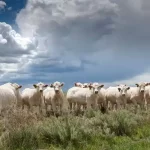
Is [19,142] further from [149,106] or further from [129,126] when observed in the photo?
[149,106]

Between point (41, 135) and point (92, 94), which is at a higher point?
point (92, 94)

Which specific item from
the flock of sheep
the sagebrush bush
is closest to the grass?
the sagebrush bush

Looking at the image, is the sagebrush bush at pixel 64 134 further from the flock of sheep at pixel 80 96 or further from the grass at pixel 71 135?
the flock of sheep at pixel 80 96

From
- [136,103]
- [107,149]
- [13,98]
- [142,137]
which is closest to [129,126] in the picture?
[142,137]

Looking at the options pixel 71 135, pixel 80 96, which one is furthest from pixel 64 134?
pixel 80 96

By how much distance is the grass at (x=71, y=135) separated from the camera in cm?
1219

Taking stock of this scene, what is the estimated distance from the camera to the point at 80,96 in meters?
24.6

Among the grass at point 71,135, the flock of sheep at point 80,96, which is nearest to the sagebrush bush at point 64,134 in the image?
the grass at point 71,135

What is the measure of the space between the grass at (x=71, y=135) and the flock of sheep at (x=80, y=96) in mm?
8175

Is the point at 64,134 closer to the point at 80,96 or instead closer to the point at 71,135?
the point at 71,135

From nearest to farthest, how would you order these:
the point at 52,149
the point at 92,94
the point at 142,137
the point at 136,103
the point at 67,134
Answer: the point at 52,149 < the point at 67,134 < the point at 142,137 < the point at 92,94 < the point at 136,103

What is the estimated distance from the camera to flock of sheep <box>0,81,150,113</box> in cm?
2369

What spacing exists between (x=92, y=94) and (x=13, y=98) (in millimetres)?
5140

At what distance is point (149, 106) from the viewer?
80.6ft
